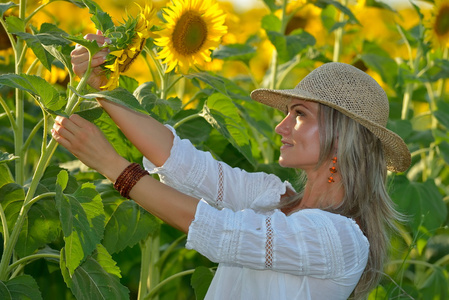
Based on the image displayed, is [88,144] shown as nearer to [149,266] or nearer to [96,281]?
[96,281]

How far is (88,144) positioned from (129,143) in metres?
0.72

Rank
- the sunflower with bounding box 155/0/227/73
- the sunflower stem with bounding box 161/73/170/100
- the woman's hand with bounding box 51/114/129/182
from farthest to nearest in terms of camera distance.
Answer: the sunflower stem with bounding box 161/73/170/100 → the sunflower with bounding box 155/0/227/73 → the woman's hand with bounding box 51/114/129/182

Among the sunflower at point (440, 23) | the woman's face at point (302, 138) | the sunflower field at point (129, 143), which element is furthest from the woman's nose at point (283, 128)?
the sunflower at point (440, 23)

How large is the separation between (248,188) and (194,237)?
0.61m

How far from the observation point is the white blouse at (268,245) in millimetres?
1935

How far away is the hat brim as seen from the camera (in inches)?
86.0

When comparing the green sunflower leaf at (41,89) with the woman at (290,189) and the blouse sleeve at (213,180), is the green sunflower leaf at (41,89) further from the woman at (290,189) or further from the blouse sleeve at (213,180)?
the blouse sleeve at (213,180)

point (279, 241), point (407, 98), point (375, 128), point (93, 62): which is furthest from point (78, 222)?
point (407, 98)

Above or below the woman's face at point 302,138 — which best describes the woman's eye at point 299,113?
above

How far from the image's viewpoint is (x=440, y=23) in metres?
3.70

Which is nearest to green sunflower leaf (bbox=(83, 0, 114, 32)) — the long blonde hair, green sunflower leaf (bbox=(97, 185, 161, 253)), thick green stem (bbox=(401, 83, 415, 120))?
the long blonde hair

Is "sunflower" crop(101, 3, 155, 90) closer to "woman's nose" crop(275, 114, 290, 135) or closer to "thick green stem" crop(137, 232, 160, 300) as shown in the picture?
"woman's nose" crop(275, 114, 290, 135)

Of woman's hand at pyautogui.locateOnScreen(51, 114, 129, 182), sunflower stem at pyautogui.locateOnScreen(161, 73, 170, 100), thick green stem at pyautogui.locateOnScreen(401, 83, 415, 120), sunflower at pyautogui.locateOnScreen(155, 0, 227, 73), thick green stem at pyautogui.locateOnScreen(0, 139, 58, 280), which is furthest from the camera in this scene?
thick green stem at pyautogui.locateOnScreen(401, 83, 415, 120)

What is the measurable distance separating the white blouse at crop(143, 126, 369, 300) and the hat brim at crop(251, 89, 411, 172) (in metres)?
0.29
